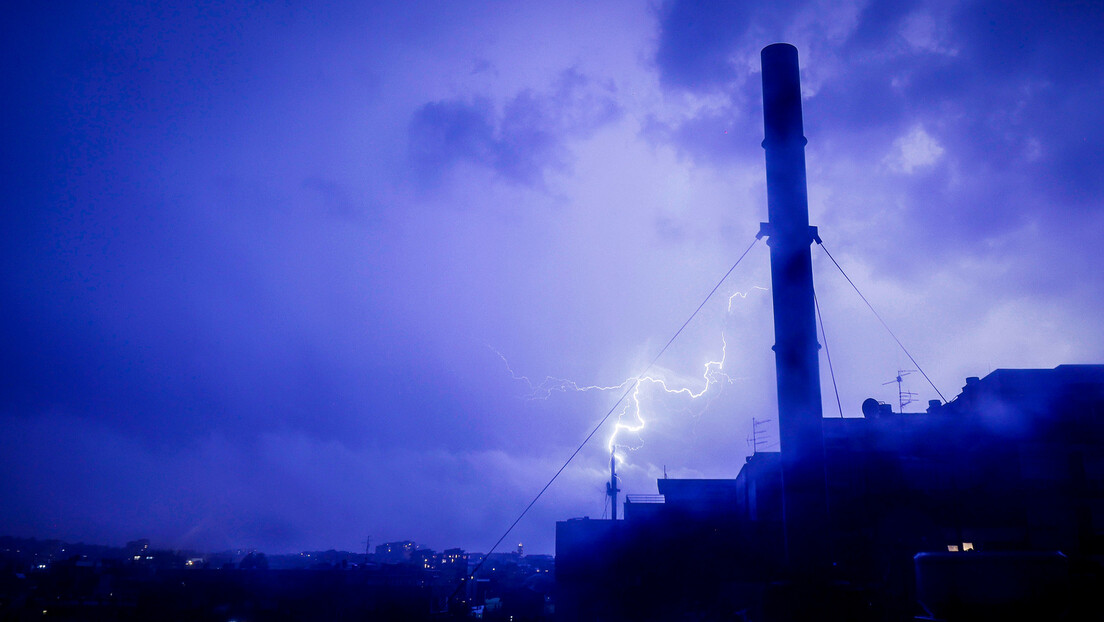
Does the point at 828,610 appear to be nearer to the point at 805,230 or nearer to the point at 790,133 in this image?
the point at 805,230

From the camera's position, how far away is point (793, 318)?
12055 mm

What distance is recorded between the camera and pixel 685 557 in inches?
1005

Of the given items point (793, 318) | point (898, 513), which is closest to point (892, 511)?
point (898, 513)

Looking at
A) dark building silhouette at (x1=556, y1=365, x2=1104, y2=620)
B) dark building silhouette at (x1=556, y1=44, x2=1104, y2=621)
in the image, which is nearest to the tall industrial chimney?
dark building silhouette at (x1=556, y1=44, x2=1104, y2=621)

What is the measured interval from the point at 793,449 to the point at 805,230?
180 inches

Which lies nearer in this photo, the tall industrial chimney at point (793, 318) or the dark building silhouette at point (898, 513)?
the tall industrial chimney at point (793, 318)

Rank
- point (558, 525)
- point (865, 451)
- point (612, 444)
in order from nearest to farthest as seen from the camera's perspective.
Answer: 1. point (865, 451)
2. point (558, 525)
3. point (612, 444)

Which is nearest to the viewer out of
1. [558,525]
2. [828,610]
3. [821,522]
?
[828,610]

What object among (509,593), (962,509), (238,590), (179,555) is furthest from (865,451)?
(179,555)

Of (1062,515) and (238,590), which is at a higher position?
(1062,515)

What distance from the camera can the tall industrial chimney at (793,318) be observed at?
1135 cm

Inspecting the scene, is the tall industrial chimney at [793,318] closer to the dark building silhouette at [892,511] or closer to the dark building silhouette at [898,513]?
the dark building silhouette at [892,511]

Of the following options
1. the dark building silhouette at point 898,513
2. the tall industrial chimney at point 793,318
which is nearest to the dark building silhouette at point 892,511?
the dark building silhouette at point 898,513

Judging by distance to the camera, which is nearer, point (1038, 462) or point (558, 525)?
point (1038, 462)
